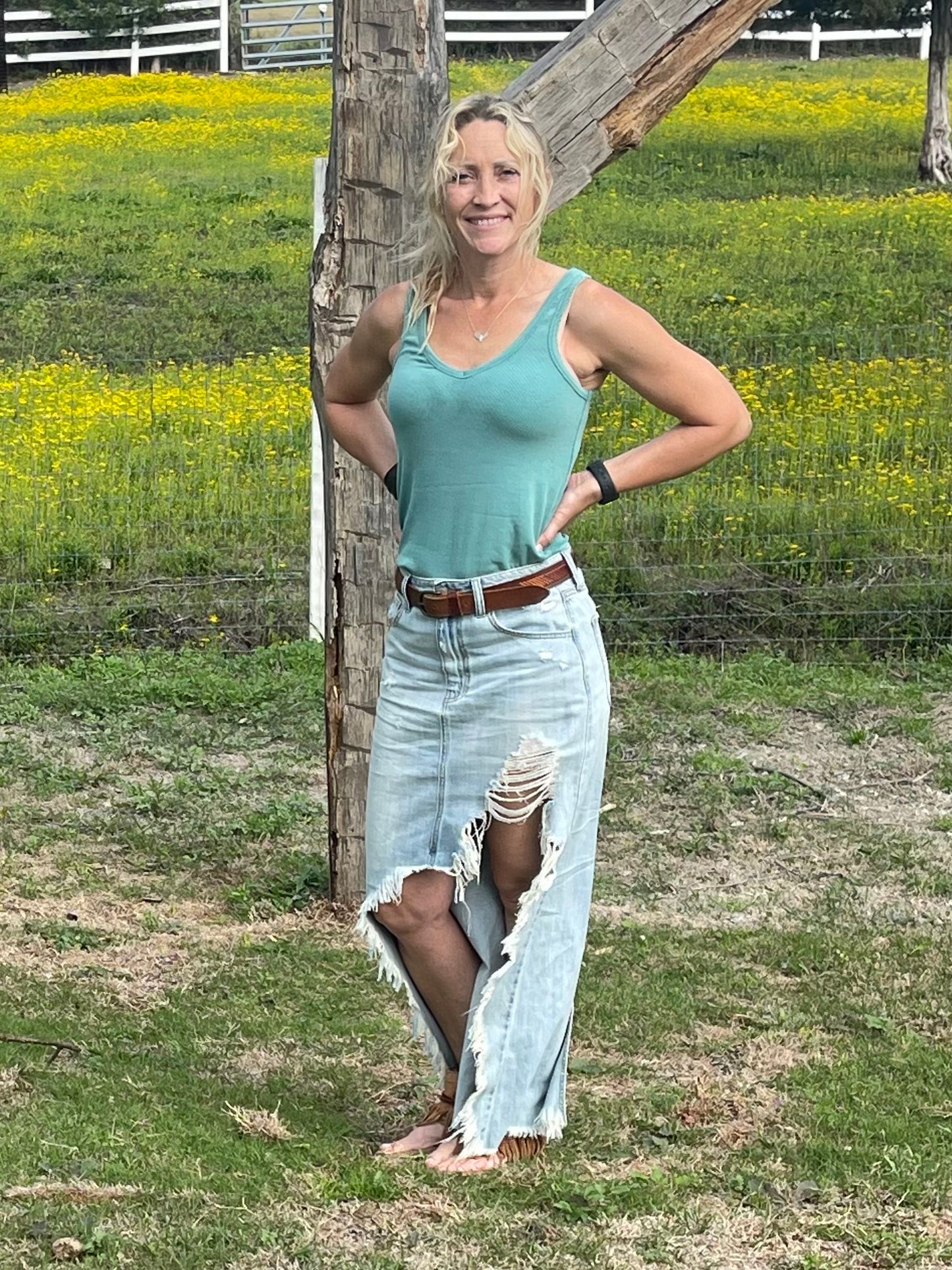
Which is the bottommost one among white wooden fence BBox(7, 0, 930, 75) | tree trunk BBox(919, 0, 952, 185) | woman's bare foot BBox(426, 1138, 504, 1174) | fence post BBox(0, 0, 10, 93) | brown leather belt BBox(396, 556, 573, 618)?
woman's bare foot BBox(426, 1138, 504, 1174)

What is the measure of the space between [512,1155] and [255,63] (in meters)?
36.7

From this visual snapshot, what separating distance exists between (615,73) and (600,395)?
5.52m

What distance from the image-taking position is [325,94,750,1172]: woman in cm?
362

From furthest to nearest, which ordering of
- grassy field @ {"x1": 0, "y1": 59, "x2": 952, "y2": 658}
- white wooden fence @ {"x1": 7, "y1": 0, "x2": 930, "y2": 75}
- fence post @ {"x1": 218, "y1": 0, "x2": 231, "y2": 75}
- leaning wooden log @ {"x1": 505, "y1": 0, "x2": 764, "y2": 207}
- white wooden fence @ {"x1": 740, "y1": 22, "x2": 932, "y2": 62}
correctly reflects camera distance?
1. white wooden fence @ {"x1": 740, "y1": 22, "x2": 932, "y2": 62}
2. fence post @ {"x1": 218, "y1": 0, "x2": 231, "y2": 75}
3. white wooden fence @ {"x1": 7, "y1": 0, "x2": 930, "y2": 75}
4. grassy field @ {"x1": 0, "y1": 59, "x2": 952, "y2": 658}
5. leaning wooden log @ {"x1": 505, "y1": 0, "x2": 764, "y2": 207}

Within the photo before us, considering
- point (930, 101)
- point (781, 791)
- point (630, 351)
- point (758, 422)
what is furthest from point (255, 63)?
point (630, 351)

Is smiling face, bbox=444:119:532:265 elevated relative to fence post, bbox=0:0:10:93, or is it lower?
lower

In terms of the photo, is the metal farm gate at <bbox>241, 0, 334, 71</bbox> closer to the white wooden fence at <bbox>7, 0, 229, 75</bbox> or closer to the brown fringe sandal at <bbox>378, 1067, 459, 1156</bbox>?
the white wooden fence at <bbox>7, 0, 229, 75</bbox>

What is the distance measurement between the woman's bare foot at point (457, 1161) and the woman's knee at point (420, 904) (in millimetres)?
481

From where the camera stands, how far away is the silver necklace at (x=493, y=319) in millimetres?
3646

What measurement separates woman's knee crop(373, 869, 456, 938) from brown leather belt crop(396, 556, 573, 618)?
1.76ft

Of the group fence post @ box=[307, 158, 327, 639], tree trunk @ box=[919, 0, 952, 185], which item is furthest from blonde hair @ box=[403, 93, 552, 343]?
tree trunk @ box=[919, 0, 952, 185]

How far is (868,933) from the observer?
5.64 m

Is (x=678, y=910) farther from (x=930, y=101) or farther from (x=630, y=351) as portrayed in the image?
(x=930, y=101)

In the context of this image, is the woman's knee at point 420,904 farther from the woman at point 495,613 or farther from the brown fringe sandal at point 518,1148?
the brown fringe sandal at point 518,1148
